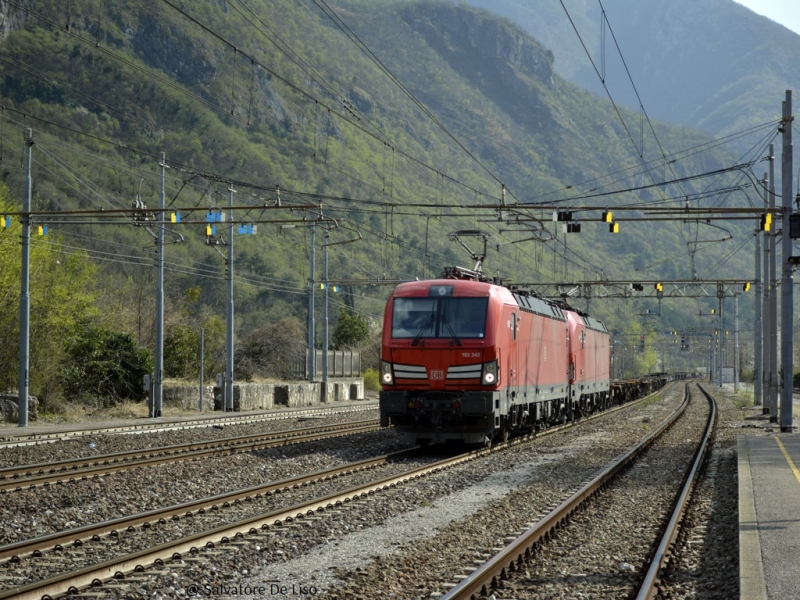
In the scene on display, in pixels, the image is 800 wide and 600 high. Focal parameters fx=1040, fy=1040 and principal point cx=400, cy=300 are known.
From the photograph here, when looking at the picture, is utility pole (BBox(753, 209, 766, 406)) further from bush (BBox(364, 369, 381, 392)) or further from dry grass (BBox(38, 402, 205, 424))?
dry grass (BBox(38, 402, 205, 424))

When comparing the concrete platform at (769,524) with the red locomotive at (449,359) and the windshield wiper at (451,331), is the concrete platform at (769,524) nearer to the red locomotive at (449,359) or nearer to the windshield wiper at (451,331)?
the red locomotive at (449,359)

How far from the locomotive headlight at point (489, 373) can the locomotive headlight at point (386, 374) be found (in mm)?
1935

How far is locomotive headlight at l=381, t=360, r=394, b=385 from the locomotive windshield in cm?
63

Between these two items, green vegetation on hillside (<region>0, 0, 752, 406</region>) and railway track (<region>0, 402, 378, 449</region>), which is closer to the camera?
railway track (<region>0, 402, 378, 449</region>)

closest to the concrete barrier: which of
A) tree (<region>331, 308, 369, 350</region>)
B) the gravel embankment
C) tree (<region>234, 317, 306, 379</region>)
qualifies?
tree (<region>234, 317, 306, 379</region>)

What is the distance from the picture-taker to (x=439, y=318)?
2169cm

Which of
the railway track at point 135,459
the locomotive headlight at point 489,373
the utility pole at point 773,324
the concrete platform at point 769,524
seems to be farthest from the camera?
the utility pole at point 773,324

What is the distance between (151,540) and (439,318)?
446 inches

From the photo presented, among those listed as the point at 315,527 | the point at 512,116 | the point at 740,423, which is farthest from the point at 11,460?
the point at 512,116

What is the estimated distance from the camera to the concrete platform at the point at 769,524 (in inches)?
325

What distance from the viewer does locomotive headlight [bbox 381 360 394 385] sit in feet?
71.1

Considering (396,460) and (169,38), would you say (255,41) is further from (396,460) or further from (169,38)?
(396,460)

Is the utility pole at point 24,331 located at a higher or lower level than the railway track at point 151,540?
higher

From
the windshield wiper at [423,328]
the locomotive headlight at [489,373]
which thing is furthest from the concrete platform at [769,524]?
the windshield wiper at [423,328]
